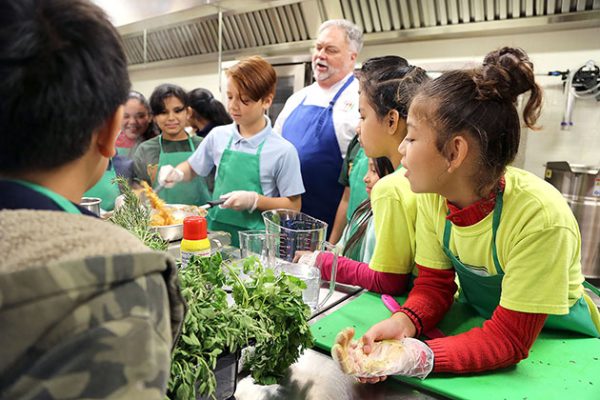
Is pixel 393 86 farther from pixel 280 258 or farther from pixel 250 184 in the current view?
pixel 250 184

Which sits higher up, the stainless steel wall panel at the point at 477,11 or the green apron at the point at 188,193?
the stainless steel wall panel at the point at 477,11

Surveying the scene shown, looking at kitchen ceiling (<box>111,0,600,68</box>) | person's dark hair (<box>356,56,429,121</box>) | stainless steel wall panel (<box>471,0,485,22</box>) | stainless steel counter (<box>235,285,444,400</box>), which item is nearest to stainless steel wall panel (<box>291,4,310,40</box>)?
kitchen ceiling (<box>111,0,600,68</box>)

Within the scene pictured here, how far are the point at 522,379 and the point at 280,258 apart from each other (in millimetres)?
624

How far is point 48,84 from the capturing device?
15.9 inches

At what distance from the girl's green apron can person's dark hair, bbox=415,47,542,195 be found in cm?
9

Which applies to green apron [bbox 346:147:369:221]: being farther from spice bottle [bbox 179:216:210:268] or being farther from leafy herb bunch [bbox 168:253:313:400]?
Result: leafy herb bunch [bbox 168:253:313:400]

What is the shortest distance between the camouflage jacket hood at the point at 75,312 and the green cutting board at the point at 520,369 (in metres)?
0.59

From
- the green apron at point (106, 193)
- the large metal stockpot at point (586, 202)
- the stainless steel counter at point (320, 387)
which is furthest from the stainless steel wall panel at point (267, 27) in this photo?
the stainless steel counter at point (320, 387)

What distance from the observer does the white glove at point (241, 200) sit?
1882 millimetres

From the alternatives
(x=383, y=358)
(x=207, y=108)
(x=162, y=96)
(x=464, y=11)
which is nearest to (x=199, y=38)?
(x=207, y=108)

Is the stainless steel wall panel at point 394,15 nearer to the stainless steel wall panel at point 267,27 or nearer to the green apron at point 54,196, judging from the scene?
the stainless steel wall panel at point 267,27

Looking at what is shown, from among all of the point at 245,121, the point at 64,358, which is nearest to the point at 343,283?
the point at 64,358

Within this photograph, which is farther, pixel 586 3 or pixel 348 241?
pixel 586 3

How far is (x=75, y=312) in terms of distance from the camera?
37 centimetres
